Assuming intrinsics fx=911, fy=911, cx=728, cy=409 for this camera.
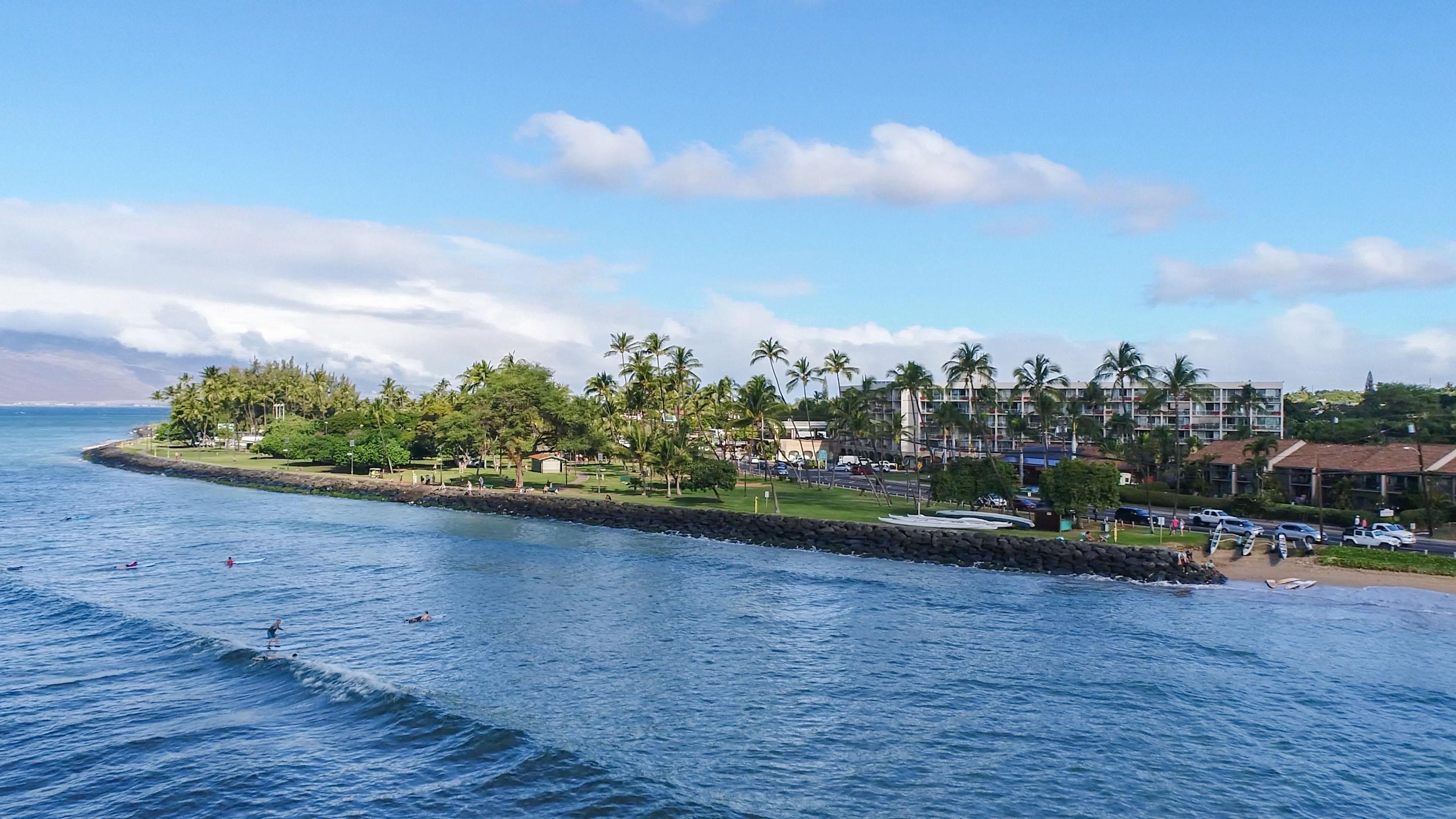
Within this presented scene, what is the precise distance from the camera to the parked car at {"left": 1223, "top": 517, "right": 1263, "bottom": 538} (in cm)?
6619

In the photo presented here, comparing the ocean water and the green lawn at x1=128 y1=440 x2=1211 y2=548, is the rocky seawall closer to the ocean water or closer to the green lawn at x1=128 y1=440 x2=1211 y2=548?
the ocean water

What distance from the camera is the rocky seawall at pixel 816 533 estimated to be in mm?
59156

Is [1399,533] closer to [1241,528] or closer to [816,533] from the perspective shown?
[1241,528]

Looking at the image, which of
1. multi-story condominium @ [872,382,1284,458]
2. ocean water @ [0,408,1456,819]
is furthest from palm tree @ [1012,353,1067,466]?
ocean water @ [0,408,1456,819]

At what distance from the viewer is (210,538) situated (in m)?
70.2

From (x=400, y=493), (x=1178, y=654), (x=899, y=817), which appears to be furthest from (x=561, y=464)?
(x=899, y=817)

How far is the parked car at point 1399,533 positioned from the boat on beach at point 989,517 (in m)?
23.4

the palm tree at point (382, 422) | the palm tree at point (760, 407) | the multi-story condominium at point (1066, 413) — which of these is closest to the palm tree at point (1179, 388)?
the multi-story condominium at point (1066, 413)

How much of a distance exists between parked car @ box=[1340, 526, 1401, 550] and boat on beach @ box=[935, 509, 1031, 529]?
68.5 ft

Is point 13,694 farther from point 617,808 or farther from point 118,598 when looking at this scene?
point 617,808

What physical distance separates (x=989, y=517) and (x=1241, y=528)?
18.1 m

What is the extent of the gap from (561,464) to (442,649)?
82.4 meters

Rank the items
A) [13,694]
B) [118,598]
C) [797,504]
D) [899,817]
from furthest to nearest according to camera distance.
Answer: [797,504] < [118,598] < [13,694] < [899,817]

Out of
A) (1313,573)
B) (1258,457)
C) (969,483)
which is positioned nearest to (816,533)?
(969,483)
